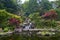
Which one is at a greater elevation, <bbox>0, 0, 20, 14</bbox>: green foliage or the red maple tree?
<bbox>0, 0, 20, 14</bbox>: green foliage

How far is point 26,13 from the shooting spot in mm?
41000

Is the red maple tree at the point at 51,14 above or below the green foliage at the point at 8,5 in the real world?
below

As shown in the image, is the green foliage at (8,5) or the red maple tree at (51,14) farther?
the green foliage at (8,5)

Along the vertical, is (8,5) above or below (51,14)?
above

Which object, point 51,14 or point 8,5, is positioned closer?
point 51,14

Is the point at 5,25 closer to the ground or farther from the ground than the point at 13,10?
closer to the ground

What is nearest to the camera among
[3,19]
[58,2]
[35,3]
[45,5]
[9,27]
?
[9,27]

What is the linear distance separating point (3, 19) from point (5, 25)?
1268 mm

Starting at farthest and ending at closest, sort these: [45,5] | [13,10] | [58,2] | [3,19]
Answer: [45,5]
[58,2]
[13,10]
[3,19]

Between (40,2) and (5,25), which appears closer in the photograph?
(5,25)

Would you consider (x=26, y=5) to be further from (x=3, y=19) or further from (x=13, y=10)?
(x=3, y=19)

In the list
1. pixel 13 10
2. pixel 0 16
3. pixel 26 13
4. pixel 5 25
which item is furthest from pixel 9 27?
pixel 26 13

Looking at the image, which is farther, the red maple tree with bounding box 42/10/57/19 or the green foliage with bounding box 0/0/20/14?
the green foliage with bounding box 0/0/20/14

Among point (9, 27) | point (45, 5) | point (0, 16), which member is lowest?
point (9, 27)
